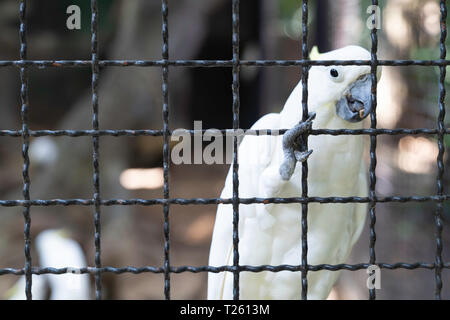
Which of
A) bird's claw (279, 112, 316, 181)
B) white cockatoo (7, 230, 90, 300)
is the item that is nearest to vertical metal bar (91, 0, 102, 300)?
bird's claw (279, 112, 316, 181)

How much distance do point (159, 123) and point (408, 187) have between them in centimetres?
205

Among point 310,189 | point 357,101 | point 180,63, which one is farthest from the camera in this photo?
point 310,189

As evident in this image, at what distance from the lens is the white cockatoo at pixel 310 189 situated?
1.39m

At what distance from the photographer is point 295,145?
107 cm

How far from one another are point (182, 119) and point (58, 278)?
137 inches

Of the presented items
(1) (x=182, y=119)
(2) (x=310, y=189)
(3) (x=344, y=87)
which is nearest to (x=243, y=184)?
(2) (x=310, y=189)

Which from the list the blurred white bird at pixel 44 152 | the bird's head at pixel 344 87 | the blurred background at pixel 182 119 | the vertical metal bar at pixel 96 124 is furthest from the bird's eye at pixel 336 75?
the blurred white bird at pixel 44 152

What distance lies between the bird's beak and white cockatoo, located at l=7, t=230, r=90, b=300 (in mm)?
1734

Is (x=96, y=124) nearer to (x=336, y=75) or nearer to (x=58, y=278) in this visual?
(x=336, y=75)

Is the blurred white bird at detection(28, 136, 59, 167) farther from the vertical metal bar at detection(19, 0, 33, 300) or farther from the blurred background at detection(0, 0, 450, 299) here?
the vertical metal bar at detection(19, 0, 33, 300)

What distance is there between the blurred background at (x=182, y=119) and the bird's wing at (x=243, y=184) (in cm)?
117

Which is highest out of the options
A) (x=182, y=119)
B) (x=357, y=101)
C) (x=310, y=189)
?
(x=182, y=119)

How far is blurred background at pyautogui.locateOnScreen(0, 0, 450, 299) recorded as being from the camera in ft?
8.57

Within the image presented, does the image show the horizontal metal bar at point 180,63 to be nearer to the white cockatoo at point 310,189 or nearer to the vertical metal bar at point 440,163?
the vertical metal bar at point 440,163
